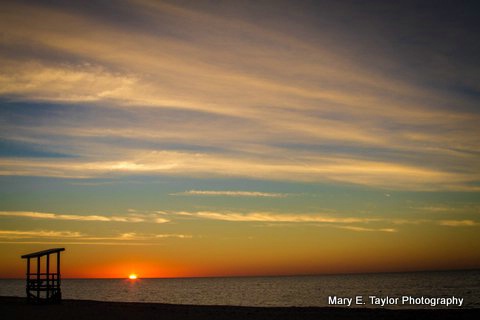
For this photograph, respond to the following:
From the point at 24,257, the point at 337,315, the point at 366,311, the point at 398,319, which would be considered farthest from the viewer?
the point at 24,257

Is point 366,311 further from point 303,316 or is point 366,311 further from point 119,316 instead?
point 119,316

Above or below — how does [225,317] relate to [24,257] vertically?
below

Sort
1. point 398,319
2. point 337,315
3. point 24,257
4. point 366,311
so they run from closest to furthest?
point 398,319
point 337,315
point 366,311
point 24,257

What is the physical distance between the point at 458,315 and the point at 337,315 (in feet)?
22.7

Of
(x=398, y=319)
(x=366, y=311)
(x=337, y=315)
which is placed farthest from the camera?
(x=366, y=311)

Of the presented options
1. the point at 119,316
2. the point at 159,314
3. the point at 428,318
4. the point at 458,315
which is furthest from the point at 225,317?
the point at 458,315

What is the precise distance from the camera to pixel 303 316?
2766 centimetres

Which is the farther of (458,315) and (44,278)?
(44,278)

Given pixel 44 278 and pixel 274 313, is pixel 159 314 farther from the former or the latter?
pixel 44 278

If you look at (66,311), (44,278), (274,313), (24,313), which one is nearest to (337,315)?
(274,313)

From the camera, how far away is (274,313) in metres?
29.9

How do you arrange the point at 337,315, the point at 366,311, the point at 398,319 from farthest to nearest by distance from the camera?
the point at 366,311
the point at 337,315
the point at 398,319

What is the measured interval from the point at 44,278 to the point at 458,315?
27967 millimetres

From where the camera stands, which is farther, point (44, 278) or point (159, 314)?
point (44, 278)
